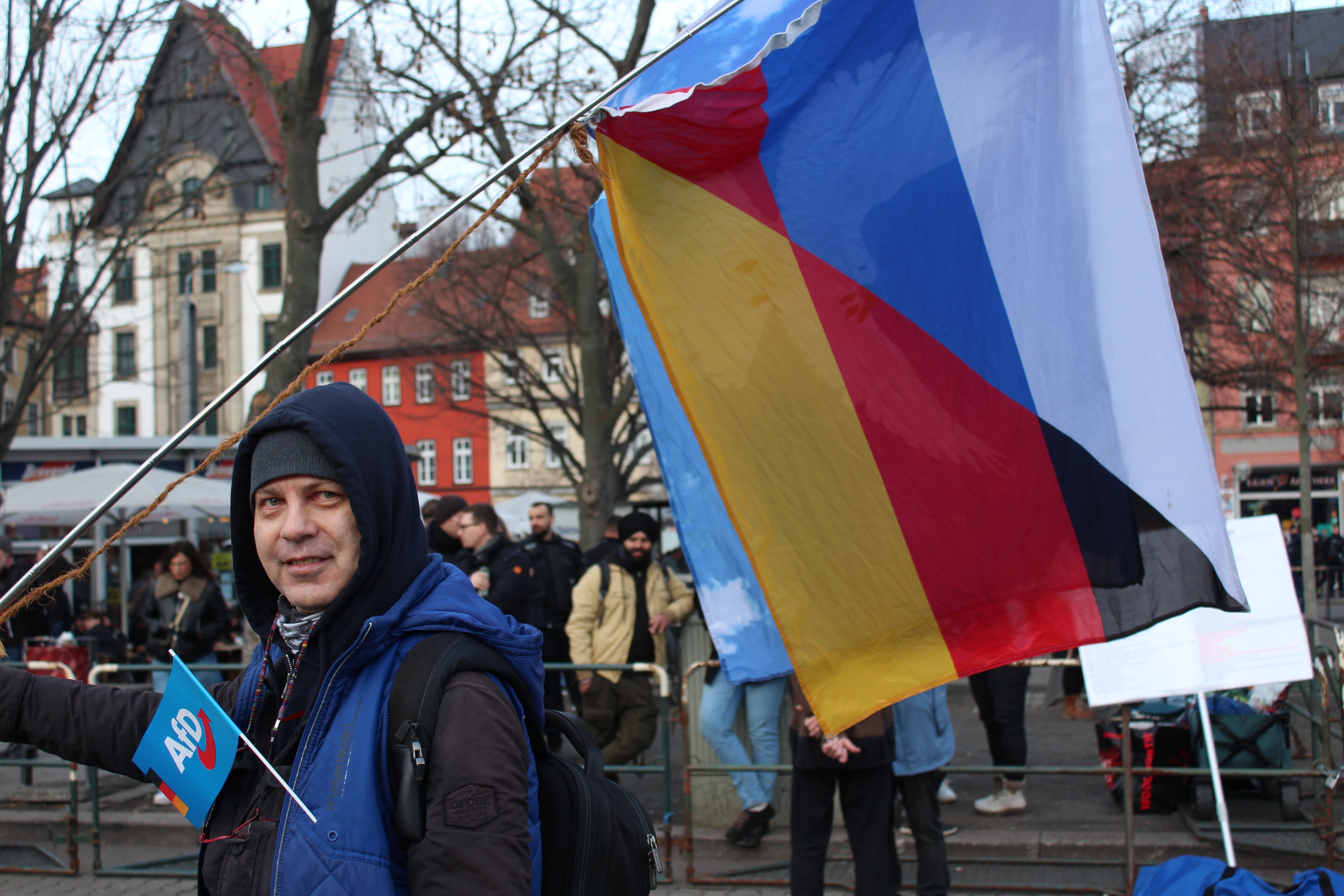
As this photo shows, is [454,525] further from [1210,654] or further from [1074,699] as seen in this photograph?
[1074,699]

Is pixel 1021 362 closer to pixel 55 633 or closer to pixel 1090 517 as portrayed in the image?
pixel 1090 517

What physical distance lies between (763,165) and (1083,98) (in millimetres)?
863

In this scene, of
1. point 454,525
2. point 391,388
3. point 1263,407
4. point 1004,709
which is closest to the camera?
point 1004,709

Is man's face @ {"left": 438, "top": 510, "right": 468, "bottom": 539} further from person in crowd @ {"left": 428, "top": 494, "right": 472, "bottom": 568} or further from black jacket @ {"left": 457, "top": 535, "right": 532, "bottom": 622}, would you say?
black jacket @ {"left": 457, "top": 535, "right": 532, "bottom": 622}

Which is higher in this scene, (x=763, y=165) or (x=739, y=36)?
(x=739, y=36)

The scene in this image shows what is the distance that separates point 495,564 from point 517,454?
1722 inches

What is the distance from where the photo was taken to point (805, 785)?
493 cm

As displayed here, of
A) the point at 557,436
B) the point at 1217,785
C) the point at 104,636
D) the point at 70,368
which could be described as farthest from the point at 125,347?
the point at 1217,785

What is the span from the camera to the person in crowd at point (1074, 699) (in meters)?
10.5

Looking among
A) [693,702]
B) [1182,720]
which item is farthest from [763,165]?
[1182,720]

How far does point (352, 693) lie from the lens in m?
1.83

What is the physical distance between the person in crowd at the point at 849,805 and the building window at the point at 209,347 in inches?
1937

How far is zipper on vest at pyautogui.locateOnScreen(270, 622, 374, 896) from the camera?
1729 mm

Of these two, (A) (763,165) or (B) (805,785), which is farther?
(B) (805,785)
